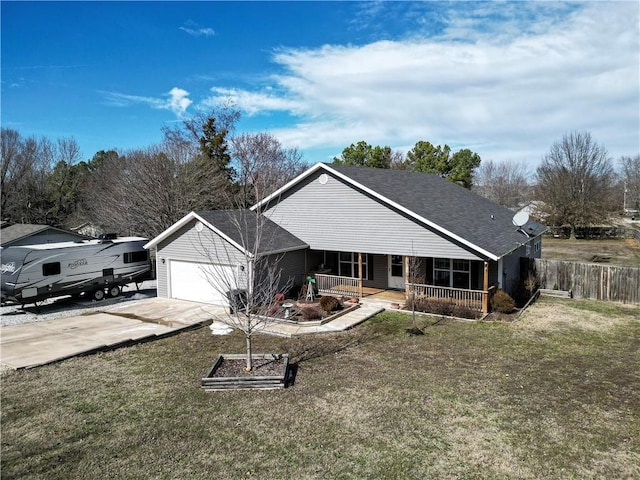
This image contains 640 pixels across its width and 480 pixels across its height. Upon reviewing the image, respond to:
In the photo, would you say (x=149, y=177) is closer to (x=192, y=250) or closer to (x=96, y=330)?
(x=192, y=250)

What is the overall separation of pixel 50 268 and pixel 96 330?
5470mm

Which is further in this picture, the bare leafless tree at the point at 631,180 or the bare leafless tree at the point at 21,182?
the bare leafless tree at the point at 631,180

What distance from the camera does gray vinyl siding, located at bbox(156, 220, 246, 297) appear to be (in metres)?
17.8

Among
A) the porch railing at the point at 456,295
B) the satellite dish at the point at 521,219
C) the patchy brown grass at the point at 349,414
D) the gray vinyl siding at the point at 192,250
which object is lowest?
the patchy brown grass at the point at 349,414

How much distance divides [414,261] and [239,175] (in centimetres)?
2869

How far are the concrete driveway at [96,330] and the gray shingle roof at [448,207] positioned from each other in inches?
345

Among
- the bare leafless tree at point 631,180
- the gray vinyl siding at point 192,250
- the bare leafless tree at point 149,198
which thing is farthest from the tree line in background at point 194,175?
the bare leafless tree at point 631,180

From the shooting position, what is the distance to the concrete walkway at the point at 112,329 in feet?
39.7

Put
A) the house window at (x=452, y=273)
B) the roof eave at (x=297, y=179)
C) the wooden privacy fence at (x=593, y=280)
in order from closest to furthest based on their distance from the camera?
1. the wooden privacy fence at (x=593, y=280)
2. the house window at (x=452, y=273)
3. the roof eave at (x=297, y=179)

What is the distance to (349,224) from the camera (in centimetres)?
1883

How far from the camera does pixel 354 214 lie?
61.4 ft

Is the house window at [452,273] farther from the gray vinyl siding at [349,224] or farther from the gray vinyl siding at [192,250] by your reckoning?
the gray vinyl siding at [192,250]

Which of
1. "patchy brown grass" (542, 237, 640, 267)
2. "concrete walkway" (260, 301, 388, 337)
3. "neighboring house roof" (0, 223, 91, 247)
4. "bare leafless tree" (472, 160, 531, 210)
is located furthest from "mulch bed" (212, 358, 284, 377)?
"bare leafless tree" (472, 160, 531, 210)

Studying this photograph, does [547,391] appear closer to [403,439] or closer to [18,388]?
[403,439]
